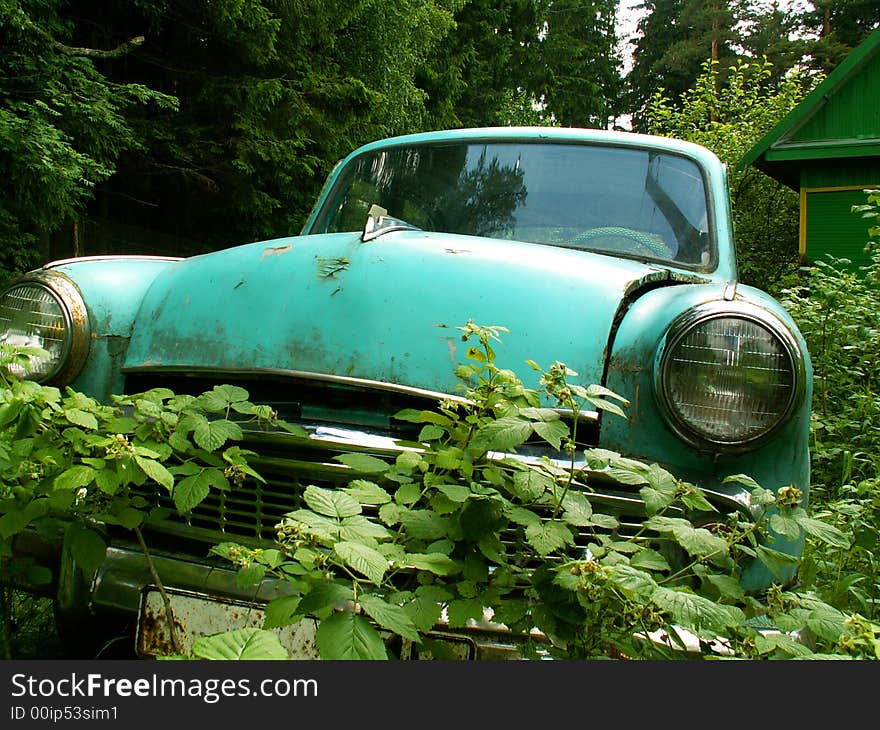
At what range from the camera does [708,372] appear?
5.69ft

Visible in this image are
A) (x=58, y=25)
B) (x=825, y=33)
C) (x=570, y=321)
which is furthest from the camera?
(x=825, y=33)

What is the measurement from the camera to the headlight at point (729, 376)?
1717 millimetres

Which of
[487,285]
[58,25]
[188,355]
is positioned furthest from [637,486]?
[58,25]

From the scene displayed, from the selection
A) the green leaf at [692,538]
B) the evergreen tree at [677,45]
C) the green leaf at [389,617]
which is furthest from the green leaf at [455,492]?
the evergreen tree at [677,45]

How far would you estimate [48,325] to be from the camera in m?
2.17

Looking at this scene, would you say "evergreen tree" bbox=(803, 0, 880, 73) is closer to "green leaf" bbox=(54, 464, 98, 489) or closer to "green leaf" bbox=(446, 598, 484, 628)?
"green leaf" bbox=(446, 598, 484, 628)

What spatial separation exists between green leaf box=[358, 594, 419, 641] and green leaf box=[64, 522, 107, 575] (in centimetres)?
70

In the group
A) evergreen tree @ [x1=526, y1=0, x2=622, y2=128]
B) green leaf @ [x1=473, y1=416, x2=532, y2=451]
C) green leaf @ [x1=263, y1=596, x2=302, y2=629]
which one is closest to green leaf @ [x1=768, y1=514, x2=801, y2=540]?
green leaf @ [x1=473, y1=416, x2=532, y2=451]

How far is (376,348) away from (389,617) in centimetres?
76

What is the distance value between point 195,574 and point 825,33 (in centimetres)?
3321

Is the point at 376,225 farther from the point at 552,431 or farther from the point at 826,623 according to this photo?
the point at 826,623

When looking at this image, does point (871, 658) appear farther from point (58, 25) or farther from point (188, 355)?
point (58, 25)

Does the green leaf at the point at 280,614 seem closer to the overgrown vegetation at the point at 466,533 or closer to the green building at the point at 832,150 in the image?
the overgrown vegetation at the point at 466,533

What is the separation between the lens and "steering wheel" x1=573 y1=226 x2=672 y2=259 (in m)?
2.65
